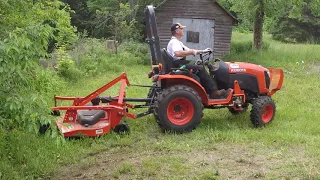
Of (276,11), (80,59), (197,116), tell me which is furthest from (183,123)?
(276,11)

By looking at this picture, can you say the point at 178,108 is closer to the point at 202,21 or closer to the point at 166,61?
the point at 166,61

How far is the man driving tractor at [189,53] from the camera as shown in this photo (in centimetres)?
695

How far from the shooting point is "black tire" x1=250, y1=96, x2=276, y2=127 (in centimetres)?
719

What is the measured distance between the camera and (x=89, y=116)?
6543 mm

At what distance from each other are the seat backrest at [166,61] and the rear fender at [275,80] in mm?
1944

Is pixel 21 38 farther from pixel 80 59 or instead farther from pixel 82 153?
pixel 80 59

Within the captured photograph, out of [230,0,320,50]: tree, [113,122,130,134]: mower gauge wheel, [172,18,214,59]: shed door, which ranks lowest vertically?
[113,122,130,134]: mower gauge wheel

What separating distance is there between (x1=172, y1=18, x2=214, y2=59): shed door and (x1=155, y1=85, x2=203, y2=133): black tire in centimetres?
1098

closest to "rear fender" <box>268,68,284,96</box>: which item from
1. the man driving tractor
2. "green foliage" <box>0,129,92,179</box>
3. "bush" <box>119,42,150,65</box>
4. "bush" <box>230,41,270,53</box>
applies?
the man driving tractor

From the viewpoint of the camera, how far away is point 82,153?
5973mm

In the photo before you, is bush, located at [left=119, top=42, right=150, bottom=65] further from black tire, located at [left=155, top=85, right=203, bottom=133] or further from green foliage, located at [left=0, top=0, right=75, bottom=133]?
green foliage, located at [left=0, top=0, right=75, bottom=133]

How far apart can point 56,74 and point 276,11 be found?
33.0 ft

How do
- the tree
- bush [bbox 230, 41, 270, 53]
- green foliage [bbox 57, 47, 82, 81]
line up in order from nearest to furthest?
1. green foliage [bbox 57, 47, 82, 81]
2. the tree
3. bush [bbox 230, 41, 270, 53]

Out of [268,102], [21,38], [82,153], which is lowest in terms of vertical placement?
[82,153]
